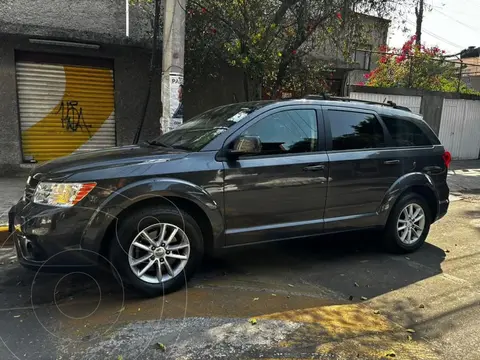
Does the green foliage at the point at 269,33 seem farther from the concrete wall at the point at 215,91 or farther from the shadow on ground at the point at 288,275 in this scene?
the shadow on ground at the point at 288,275

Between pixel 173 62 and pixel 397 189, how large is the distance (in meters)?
3.64

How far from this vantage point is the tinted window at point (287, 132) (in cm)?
414

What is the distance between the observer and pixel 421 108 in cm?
1370

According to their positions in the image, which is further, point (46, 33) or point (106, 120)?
point (106, 120)

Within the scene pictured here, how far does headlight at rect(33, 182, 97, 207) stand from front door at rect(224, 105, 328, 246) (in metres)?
1.23

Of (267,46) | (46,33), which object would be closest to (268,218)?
(267,46)

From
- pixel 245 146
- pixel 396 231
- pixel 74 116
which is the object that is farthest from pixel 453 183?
pixel 74 116

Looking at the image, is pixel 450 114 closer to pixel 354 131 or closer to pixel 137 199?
pixel 354 131

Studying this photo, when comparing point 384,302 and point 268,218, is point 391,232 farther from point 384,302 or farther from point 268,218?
point 268,218

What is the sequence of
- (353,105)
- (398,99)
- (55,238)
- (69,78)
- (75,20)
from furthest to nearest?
(398,99)
(69,78)
(75,20)
(353,105)
(55,238)

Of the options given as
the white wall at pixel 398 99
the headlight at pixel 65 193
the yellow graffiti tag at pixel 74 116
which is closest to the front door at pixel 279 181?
the headlight at pixel 65 193

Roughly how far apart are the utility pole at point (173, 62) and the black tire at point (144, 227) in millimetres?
2947

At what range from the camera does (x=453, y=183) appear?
10.8 metres

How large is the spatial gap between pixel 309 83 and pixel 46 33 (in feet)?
17.7
